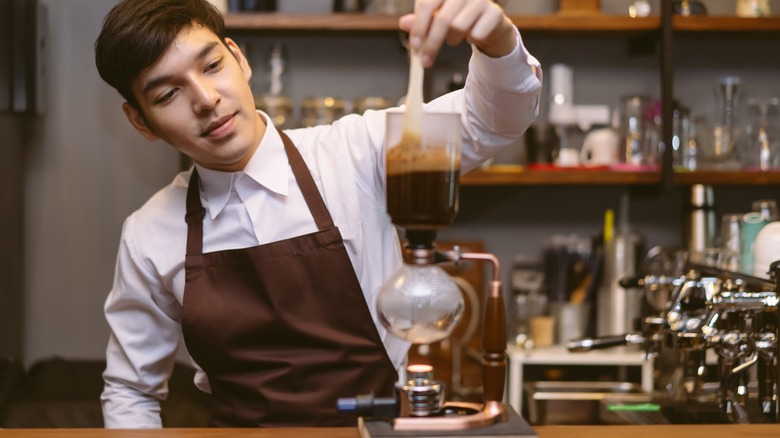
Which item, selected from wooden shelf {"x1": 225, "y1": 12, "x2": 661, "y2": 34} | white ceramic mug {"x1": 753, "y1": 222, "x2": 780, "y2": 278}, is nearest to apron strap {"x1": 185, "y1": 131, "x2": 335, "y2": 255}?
white ceramic mug {"x1": 753, "y1": 222, "x2": 780, "y2": 278}

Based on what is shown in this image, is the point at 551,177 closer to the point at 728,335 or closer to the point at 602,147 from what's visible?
the point at 602,147

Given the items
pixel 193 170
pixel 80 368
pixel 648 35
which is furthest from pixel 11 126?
pixel 648 35

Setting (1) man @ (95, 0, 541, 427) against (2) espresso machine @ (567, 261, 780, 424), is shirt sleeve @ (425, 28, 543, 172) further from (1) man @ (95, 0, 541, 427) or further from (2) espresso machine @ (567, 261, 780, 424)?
(2) espresso machine @ (567, 261, 780, 424)

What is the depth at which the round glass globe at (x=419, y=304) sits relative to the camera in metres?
1.04

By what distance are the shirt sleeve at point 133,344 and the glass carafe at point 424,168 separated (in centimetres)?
74

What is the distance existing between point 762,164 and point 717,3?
0.64 metres

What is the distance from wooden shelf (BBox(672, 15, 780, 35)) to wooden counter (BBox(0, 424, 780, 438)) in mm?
1904

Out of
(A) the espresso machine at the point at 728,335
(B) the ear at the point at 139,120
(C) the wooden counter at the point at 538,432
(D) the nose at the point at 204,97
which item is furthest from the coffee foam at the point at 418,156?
(B) the ear at the point at 139,120

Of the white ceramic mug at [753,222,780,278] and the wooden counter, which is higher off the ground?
the white ceramic mug at [753,222,780,278]

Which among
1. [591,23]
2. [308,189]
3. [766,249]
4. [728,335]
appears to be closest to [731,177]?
[591,23]

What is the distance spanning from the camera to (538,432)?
1.24m

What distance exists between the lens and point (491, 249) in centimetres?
325

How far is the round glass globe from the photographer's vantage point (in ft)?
3.42

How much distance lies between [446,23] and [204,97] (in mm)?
502
